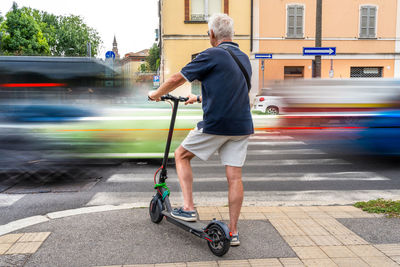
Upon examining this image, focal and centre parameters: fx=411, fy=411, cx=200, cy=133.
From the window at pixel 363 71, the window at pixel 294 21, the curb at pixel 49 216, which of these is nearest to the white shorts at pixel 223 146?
the curb at pixel 49 216

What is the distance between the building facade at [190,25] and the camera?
24.7 meters

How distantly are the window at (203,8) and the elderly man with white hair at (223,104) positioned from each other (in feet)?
73.0

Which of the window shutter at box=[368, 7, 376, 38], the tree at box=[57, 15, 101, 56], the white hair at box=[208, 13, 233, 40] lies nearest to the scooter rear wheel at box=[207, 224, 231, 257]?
the white hair at box=[208, 13, 233, 40]

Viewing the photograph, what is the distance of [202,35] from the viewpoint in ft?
81.7

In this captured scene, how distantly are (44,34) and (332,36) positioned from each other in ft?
142

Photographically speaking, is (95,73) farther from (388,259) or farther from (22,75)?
(388,259)

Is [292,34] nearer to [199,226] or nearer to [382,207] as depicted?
[382,207]

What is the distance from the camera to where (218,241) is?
A: 3.21 m

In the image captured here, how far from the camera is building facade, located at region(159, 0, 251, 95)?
24.7 meters

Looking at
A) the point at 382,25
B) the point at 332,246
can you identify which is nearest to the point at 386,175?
the point at 332,246

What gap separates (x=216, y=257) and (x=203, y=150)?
2.82 feet

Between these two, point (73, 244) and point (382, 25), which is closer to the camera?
point (73, 244)

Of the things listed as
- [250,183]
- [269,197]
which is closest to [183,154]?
[269,197]

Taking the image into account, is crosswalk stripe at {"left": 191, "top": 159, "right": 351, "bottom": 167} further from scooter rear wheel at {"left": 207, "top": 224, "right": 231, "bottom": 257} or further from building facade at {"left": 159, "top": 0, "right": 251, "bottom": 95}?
building facade at {"left": 159, "top": 0, "right": 251, "bottom": 95}
